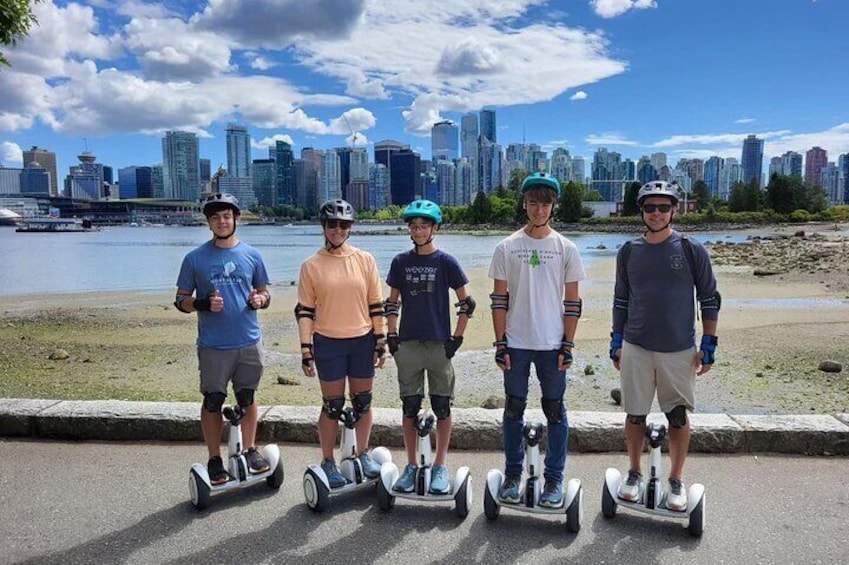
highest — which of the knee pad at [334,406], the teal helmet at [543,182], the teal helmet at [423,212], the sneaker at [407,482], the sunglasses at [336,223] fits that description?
the teal helmet at [543,182]

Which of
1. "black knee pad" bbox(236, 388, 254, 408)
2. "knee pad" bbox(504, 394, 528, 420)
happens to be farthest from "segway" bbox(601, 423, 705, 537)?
"black knee pad" bbox(236, 388, 254, 408)

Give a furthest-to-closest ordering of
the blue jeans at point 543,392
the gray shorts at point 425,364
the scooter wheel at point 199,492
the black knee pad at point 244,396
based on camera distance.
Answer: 1. the black knee pad at point 244,396
2. the gray shorts at point 425,364
3. the scooter wheel at point 199,492
4. the blue jeans at point 543,392

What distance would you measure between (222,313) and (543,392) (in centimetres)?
230

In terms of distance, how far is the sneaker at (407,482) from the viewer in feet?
13.8

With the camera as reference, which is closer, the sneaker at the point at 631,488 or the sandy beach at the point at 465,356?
the sneaker at the point at 631,488

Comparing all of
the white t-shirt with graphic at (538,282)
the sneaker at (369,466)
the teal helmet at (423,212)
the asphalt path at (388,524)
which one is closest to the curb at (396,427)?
the asphalt path at (388,524)

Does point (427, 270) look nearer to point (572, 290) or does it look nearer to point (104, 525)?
point (572, 290)

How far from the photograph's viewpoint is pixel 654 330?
13.1 ft

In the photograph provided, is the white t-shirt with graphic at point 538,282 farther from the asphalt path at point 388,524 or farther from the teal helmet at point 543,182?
the asphalt path at point 388,524

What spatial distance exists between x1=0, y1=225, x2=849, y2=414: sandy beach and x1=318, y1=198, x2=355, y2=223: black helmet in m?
4.11

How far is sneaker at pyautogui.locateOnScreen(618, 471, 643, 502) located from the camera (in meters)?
4.00

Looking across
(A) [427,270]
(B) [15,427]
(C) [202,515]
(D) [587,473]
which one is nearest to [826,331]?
(D) [587,473]

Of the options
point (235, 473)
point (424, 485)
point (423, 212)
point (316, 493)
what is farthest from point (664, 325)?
point (235, 473)

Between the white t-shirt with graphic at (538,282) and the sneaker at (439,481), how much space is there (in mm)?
1031
